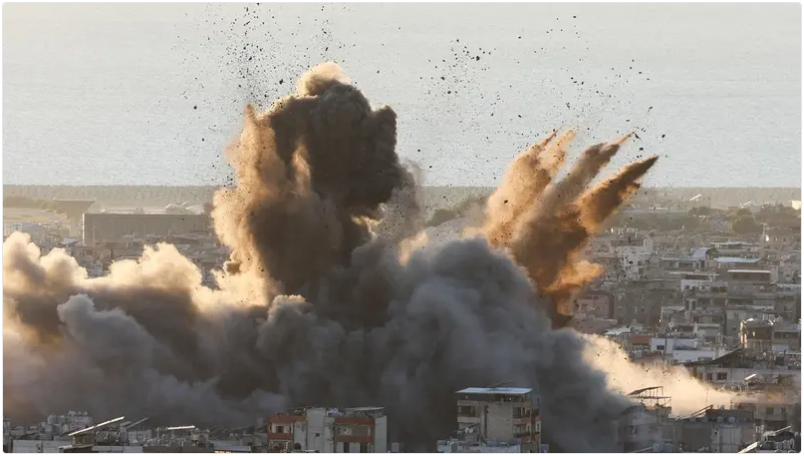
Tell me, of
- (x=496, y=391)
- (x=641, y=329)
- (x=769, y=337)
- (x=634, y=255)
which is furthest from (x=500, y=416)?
(x=634, y=255)

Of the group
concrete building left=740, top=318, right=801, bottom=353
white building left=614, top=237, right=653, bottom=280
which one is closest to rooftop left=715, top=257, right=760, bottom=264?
white building left=614, top=237, right=653, bottom=280

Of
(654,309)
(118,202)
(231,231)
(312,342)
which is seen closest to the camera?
(312,342)

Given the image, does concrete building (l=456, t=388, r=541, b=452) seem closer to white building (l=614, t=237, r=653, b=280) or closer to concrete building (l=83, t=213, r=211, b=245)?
white building (l=614, t=237, r=653, b=280)

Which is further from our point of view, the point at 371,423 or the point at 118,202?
the point at 118,202

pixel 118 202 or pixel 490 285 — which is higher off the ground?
pixel 118 202

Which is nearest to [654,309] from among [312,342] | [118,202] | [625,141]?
[625,141]

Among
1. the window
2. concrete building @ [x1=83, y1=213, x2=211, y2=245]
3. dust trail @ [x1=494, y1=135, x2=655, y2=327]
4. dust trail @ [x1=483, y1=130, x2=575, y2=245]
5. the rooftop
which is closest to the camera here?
the window

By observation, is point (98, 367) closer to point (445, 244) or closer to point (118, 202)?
point (445, 244)
